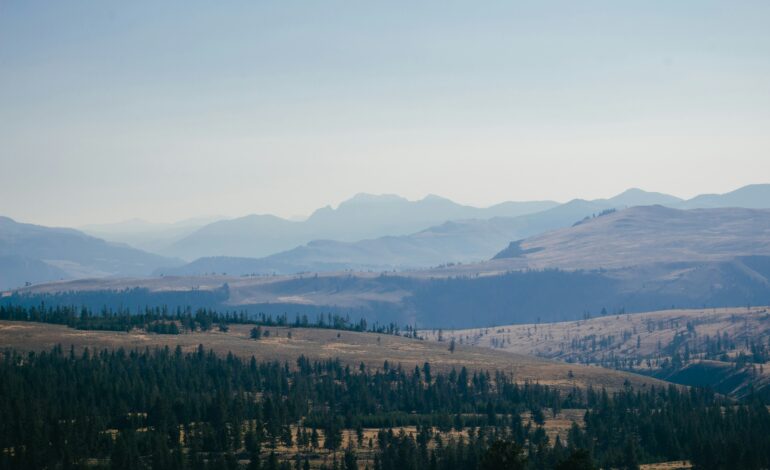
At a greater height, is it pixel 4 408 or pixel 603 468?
pixel 4 408

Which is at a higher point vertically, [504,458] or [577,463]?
[504,458]

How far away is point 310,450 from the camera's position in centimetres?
19862

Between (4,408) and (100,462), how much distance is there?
1278 inches

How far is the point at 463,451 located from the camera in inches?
7239

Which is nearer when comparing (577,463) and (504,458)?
(577,463)

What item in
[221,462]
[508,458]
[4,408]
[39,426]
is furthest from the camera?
[4,408]

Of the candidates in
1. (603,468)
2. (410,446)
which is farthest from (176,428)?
(603,468)

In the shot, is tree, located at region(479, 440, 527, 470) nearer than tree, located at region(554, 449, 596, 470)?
No

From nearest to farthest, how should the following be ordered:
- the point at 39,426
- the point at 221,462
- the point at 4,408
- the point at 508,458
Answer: the point at 508,458 < the point at 221,462 < the point at 39,426 < the point at 4,408

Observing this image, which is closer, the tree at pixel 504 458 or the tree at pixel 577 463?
the tree at pixel 577 463

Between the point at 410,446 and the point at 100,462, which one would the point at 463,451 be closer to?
the point at 410,446

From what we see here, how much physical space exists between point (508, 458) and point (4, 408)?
385ft

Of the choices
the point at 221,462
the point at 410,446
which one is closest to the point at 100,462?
the point at 221,462

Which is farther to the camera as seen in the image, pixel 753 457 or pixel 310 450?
pixel 310 450
